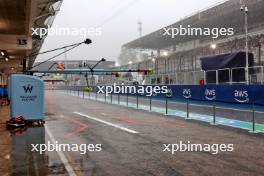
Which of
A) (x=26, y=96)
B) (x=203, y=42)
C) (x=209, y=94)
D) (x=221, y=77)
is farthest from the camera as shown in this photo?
(x=203, y=42)

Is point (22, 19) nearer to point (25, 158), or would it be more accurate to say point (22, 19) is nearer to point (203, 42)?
point (25, 158)

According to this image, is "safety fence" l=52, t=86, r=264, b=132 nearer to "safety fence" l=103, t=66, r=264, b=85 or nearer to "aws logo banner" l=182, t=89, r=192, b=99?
"aws logo banner" l=182, t=89, r=192, b=99

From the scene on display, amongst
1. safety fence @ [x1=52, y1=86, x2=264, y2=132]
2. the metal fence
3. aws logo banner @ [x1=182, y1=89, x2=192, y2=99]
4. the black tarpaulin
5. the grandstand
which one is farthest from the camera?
the grandstand

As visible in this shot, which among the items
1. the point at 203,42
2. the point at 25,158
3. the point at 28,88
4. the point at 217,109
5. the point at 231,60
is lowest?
the point at 25,158

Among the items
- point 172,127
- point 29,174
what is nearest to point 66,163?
point 29,174

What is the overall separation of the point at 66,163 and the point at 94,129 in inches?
247

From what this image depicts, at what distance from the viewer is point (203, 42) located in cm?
5966

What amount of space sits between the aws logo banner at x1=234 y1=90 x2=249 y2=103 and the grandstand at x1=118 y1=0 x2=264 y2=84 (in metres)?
1.71

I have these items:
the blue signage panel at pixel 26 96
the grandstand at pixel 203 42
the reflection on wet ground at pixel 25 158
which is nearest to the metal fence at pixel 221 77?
the grandstand at pixel 203 42

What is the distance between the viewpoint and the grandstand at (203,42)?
3666cm

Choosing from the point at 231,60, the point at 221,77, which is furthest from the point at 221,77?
the point at 231,60

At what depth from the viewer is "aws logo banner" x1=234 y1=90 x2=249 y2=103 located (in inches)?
866

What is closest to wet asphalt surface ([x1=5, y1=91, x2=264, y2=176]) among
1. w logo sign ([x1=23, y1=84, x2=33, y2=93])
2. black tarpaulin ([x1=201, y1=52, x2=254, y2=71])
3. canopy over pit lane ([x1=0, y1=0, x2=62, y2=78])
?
w logo sign ([x1=23, y1=84, x2=33, y2=93])

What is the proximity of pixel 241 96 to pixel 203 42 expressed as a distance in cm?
3815
